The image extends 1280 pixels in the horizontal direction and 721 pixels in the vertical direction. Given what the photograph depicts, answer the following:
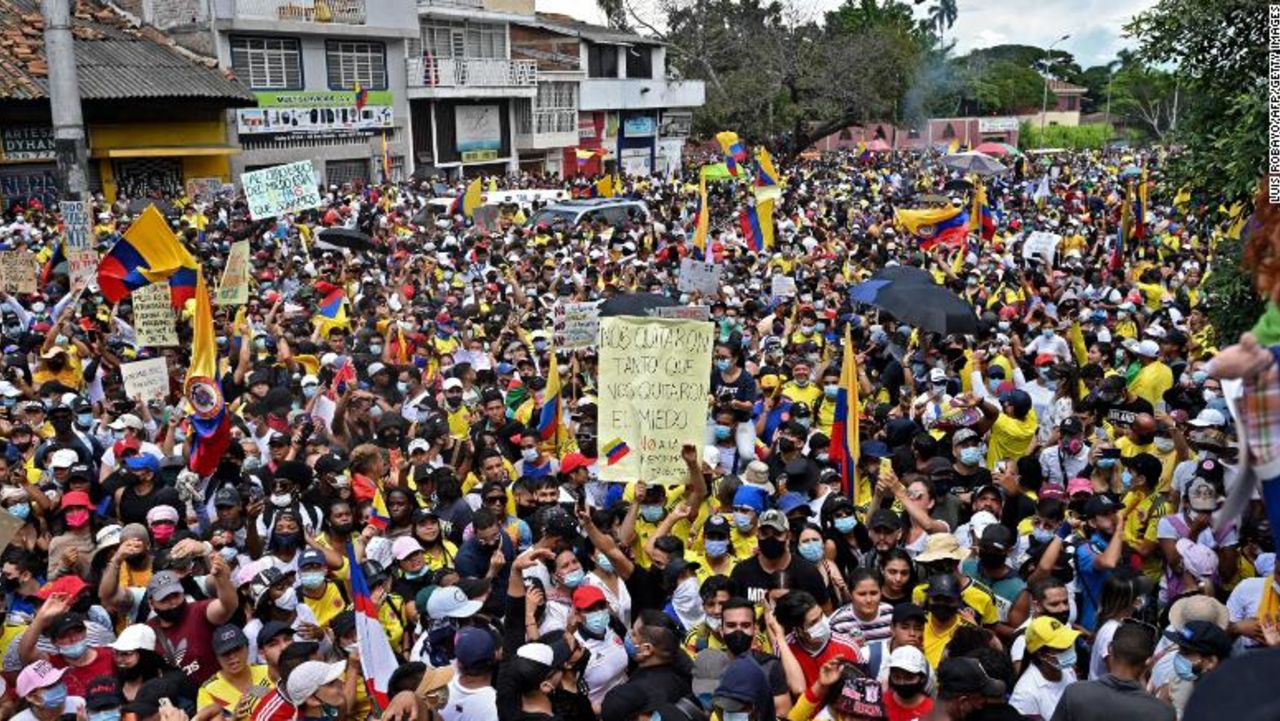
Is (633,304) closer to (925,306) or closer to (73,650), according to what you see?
(925,306)

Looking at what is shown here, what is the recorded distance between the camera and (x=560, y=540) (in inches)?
236

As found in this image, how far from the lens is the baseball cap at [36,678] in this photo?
4.87 metres

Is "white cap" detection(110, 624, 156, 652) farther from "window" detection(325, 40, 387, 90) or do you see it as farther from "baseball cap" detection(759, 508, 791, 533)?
"window" detection(325, 40, 387, 90)

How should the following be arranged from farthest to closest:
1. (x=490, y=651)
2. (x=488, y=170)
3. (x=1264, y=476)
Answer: (x=488, y=170) < (x=490, y=651) < (x=1264, y=476)

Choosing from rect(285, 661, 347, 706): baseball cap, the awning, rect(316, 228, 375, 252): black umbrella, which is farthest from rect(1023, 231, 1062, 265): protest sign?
the awning

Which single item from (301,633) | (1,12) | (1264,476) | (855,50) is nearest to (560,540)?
(301,633)

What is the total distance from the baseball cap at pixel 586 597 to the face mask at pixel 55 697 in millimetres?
2210

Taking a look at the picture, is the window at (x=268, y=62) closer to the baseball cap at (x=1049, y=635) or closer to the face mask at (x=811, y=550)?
the face mask at (x=811, y=550)

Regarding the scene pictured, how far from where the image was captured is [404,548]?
6.16 metres

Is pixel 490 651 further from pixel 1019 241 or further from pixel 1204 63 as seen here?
pixel 1019 241

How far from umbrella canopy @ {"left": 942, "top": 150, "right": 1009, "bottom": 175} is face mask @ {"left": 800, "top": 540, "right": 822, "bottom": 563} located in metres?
30.2

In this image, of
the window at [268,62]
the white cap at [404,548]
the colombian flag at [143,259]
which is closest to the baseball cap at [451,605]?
the white cap at [404,548]

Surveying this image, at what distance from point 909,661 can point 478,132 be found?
1609 inches

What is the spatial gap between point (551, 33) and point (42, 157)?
2418 cm
